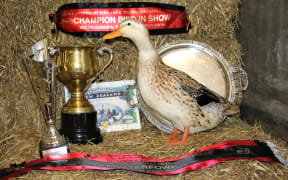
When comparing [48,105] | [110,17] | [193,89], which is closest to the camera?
[48,105]

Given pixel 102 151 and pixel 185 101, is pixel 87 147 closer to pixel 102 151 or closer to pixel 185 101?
pixel 102 151

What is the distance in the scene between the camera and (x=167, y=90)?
144cm

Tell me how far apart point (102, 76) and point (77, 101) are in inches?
12.5

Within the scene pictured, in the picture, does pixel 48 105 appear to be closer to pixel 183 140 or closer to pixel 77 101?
pixel 77 101

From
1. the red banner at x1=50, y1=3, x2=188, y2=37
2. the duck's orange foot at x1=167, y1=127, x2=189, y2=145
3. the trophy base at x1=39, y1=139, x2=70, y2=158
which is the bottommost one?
the duck's orange foot at x1=167, y1=127, x2=189, y2=145

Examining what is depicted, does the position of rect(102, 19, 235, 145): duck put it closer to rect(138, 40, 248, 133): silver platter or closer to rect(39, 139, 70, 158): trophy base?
rect(138, 40, 248, 133): silver platter

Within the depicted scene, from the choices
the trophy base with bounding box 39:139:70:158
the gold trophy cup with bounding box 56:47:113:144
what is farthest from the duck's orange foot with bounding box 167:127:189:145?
the trophy base with bounding box 39:139:70:158

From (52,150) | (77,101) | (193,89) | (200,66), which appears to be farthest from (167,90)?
(52,150)

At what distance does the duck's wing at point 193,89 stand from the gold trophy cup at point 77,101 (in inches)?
19.0

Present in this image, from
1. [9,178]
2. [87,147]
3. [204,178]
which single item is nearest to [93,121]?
[87,147]

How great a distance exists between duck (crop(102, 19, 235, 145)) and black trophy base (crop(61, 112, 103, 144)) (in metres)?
0.39

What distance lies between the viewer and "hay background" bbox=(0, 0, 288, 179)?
146 cm

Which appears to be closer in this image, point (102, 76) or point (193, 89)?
point (193, 89)

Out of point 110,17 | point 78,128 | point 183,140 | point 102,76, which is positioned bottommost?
point 183,140
